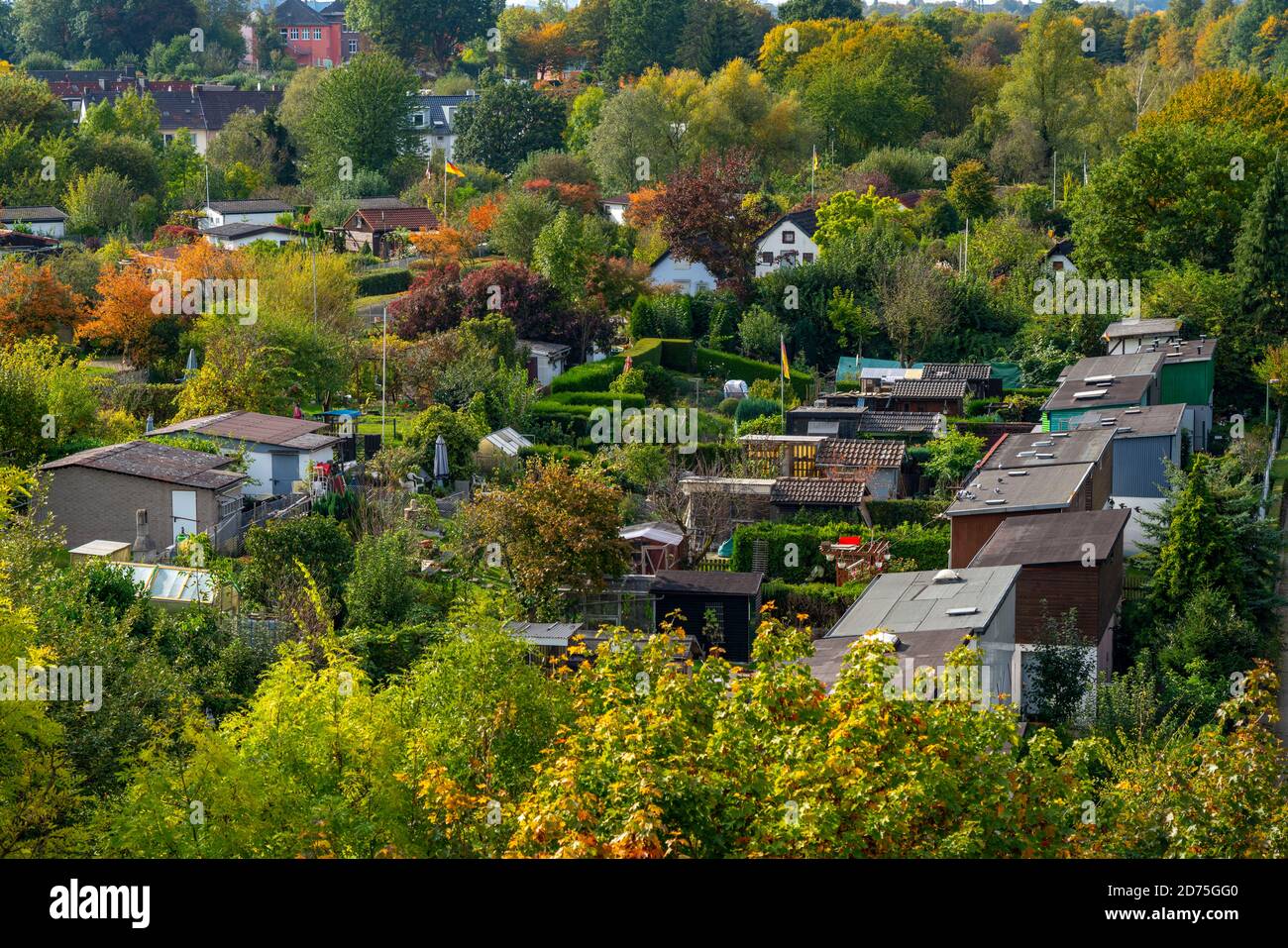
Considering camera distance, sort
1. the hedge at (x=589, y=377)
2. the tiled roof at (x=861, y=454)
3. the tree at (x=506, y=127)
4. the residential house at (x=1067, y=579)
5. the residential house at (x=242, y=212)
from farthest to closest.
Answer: the tree at (x=506, y=127) → the residential house at (x=242, y=212) → the hedge at (x=589, y=377) → the tiled roof at (x=861, y=454) → the residential house at (x=1067, y=579)

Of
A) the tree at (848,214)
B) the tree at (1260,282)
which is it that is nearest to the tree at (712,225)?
the tree at (848,214)

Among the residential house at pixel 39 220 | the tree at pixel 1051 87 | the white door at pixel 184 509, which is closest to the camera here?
the white door at pixel 184 509

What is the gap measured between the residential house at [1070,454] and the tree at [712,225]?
1848 cm

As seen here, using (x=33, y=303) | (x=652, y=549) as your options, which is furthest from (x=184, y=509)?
(x=33, y=303)

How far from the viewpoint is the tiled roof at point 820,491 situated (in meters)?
29.1

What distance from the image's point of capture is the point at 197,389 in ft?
113

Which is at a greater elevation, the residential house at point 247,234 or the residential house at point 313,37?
the residential house at point 313,37

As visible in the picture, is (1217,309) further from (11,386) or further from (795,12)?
(795,12)

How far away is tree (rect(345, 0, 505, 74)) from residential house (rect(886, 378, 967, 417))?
6343 centimetres

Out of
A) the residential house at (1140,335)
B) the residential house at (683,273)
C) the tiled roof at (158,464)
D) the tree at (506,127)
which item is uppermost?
the tree at (506,127)

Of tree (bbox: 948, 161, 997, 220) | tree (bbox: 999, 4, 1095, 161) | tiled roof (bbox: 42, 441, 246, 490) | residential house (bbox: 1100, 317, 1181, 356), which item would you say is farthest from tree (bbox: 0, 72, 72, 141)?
residential house (bbox: 1100, 317, 1181, 356)

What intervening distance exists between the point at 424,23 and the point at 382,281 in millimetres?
49037

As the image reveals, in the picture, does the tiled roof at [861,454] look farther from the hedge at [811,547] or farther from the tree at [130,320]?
the tree at [130,320]

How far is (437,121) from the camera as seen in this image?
270 ft
